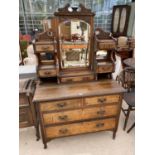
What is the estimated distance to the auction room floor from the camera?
1.96 meters

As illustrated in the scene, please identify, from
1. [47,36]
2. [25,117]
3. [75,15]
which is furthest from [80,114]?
[75,15]

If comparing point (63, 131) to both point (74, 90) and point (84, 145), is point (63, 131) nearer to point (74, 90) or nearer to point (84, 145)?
point (84, 145)

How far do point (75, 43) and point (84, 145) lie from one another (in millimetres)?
1341

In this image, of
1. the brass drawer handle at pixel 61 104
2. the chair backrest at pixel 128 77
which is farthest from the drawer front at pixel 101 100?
the chair backrest at pixel 128 77

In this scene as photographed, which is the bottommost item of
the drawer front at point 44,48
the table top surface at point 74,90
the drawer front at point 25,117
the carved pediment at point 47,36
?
the drawer front at point 25,117

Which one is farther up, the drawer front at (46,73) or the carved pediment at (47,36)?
the carved pediment at (47,36)

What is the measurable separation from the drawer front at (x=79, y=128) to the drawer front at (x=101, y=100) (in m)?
0.27

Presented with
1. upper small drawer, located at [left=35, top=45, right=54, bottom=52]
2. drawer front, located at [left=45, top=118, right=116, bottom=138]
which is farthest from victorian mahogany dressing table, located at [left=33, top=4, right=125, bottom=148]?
upper small drawer, located at [left=35, top=45, right=54, bottom=52]

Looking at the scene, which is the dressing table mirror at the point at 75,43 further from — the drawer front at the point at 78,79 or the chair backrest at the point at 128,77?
the chair backrest at the point at 128,77

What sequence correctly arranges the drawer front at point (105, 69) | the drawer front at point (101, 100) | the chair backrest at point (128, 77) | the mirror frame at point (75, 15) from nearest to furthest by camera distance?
the mirror frame at point (75, 15), the drawer front at point (101, 100), the drawer front at point (105, 69), the chair backrest at point (128, 77)

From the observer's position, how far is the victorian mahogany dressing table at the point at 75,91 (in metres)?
1.71

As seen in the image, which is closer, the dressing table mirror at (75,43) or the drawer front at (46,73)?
the dressing table mirror at (75,43)

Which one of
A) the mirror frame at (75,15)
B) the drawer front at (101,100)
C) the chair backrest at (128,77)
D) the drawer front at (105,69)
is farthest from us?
the chair backrest at (128,77)
